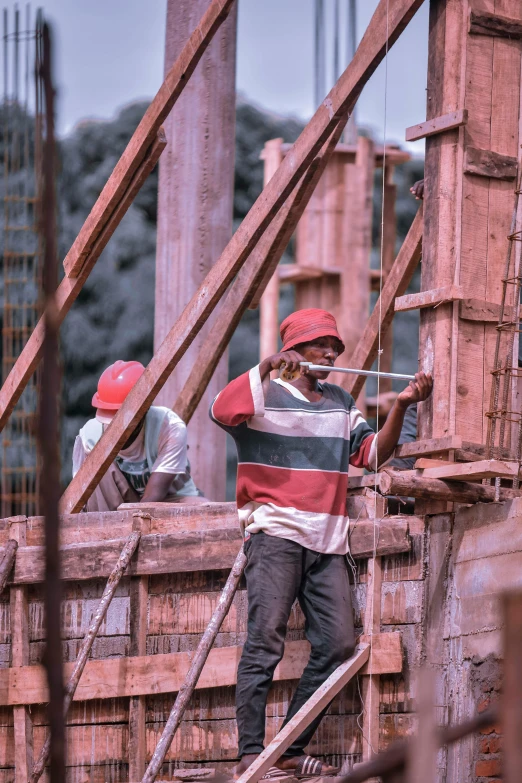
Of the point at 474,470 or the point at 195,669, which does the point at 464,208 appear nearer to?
the point at 474,470

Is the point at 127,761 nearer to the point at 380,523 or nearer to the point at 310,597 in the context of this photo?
the point at 310,597

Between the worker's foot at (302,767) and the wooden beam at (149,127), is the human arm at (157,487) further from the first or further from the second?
the worker's foot at (302,767)

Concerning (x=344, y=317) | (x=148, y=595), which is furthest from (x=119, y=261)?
→ (x=148, y=595)

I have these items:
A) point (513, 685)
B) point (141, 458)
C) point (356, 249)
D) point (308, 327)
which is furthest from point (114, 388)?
point (356, 249)

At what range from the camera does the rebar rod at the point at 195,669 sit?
252 inches

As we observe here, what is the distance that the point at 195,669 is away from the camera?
6.57 metres

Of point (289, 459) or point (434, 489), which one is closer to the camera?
point (434, 489)

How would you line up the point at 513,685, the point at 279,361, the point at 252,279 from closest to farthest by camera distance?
the point at 513,685
the point at 279,361
the point at 252,279

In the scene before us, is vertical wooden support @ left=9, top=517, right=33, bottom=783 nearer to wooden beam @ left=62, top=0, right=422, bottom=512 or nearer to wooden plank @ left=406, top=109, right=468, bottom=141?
wooden beam @ left=62, top=0, right=422, bottom=512

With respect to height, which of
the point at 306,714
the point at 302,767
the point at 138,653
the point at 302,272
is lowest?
the point at 302,767

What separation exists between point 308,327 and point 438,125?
3.88ft

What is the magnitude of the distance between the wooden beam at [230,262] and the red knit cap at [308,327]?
721 mm

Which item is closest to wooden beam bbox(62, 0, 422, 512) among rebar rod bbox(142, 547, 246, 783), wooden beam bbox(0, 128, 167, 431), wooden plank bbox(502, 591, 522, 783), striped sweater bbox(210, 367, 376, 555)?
wooden beam bbox(0, 128, 167, 431)

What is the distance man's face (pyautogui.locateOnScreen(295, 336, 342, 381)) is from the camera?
6820mm
